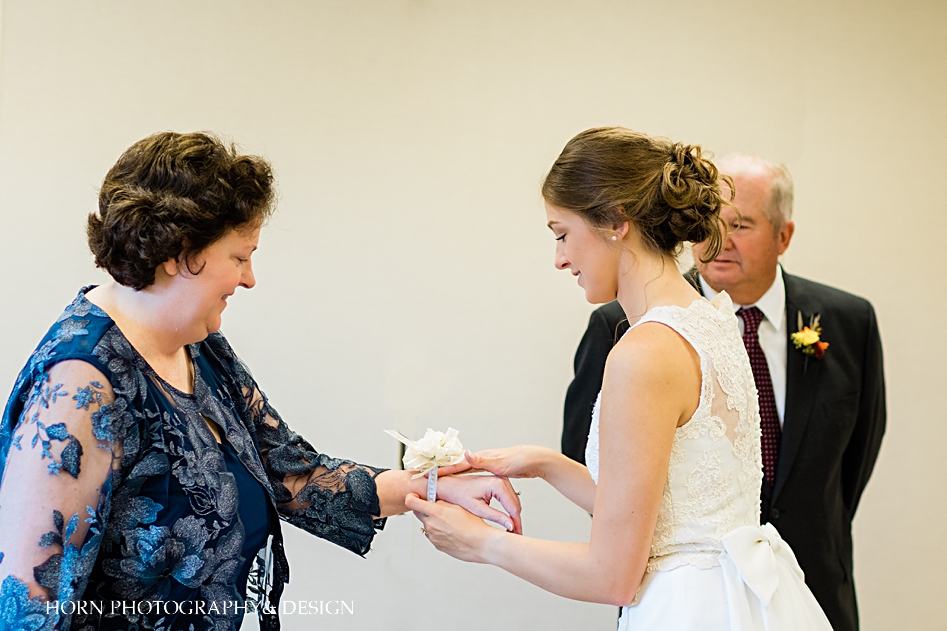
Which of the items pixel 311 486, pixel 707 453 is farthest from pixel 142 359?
pixel 707 453

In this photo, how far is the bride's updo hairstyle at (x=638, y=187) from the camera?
1.81 meters

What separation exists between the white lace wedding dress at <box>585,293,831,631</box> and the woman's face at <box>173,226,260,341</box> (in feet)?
2.93

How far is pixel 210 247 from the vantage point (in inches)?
69.4

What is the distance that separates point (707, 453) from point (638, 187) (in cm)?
58

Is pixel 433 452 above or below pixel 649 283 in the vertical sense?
below

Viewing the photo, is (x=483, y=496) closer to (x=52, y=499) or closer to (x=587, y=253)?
(x=587, y=253)

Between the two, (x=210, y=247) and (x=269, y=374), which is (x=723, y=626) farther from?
(x=269, y=374)

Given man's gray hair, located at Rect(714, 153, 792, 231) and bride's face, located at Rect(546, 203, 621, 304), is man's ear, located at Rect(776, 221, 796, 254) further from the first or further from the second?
bride's face, located at Rect(546, 203, 621, 304)

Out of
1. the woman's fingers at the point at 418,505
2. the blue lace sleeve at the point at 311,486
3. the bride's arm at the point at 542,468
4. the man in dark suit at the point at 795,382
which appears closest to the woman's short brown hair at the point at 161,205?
the blue lace sleeve at the point at 311,486

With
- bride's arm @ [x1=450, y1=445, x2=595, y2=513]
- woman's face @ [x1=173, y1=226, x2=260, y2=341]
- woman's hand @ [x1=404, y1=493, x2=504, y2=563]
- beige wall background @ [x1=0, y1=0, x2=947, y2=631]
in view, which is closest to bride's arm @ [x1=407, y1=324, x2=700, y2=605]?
woman's hand @ [x1=404, y1=493, x2=504, y2=563]

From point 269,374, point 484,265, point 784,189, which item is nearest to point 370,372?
point 269,374

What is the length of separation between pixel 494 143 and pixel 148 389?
225 cm

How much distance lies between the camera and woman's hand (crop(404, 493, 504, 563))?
1988mm

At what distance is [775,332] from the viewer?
2.86 m
